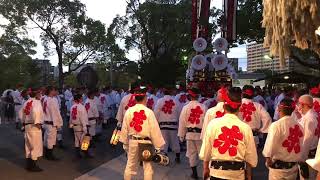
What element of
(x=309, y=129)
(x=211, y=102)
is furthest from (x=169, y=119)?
(x=309, y=129)

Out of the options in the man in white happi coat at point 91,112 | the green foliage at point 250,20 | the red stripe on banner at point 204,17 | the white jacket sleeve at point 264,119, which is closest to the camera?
the white jacket sleeve at point 264,119

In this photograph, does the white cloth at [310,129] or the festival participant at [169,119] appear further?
the festival participant at [169,119]

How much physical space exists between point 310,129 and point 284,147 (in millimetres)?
1007

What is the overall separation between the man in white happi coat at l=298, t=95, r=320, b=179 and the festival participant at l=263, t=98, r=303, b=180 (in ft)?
1.18

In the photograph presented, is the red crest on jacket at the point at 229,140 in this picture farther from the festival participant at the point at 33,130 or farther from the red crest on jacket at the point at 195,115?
the festival participant at the point at 33,130

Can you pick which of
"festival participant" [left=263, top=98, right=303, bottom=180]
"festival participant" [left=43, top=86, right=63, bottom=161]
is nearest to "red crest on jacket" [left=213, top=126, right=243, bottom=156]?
"festival participant" [left=263, top=98, right=303, bottom=180]

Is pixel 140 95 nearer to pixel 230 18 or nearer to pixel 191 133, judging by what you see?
pixel 191 133

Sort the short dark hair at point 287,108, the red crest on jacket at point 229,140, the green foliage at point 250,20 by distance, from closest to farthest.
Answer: the red crest on jacket at point 229,140
the short dark hair at point 287,108
the green foliage at point 250,20

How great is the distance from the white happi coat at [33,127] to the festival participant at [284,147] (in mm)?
6565

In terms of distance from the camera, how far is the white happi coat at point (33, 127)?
39.3ft

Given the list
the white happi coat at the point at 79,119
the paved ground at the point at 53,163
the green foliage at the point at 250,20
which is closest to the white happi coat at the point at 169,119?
the paved ground at the point at 53,163

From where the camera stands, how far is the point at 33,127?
1219cm

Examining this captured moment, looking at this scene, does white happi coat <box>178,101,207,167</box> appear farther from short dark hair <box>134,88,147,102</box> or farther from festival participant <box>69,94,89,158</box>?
festival participant <box>69,94,89,158</box>

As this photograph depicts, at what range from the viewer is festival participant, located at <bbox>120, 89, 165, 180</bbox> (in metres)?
8.70
